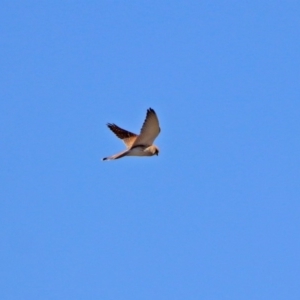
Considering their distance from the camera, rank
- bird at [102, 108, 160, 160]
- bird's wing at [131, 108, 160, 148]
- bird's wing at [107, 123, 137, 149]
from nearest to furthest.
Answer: bird's wing at [131, 108, 160, 148] → bird at [102, 108, 160, 160] → bird's wing at [107, 123, 137, 149]

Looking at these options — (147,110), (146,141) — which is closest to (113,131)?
(146,141)

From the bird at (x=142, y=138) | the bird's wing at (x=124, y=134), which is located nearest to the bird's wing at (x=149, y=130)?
the bird at (x=142, y=138)

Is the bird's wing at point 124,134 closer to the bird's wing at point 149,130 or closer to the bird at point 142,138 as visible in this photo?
the bird at point 142,138

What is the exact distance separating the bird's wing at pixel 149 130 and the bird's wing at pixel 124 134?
1.78 feet

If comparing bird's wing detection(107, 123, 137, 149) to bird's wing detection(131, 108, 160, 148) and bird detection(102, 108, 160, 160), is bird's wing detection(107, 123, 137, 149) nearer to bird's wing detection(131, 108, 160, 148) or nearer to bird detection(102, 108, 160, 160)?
bird detection(102, 108, 160, 160)

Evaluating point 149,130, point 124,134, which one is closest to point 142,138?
point 149,130

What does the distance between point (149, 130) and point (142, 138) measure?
0.65m

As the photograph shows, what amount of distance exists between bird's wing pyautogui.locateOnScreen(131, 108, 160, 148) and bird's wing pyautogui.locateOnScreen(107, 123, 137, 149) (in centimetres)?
54

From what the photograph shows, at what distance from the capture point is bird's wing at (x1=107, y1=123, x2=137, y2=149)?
30969 mm

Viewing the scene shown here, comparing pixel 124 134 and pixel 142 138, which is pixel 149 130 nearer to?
pixel 142 138

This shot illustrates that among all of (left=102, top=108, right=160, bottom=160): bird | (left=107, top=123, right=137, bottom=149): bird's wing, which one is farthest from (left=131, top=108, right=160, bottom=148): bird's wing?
(left=107, top=123, right=137, bottom=149): bird's wing

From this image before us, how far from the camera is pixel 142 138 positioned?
98.0ft

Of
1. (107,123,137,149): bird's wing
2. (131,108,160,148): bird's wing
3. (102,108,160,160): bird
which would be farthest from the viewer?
(107,123,137,149): bird's wing

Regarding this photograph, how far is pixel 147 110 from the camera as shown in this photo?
28031mm
